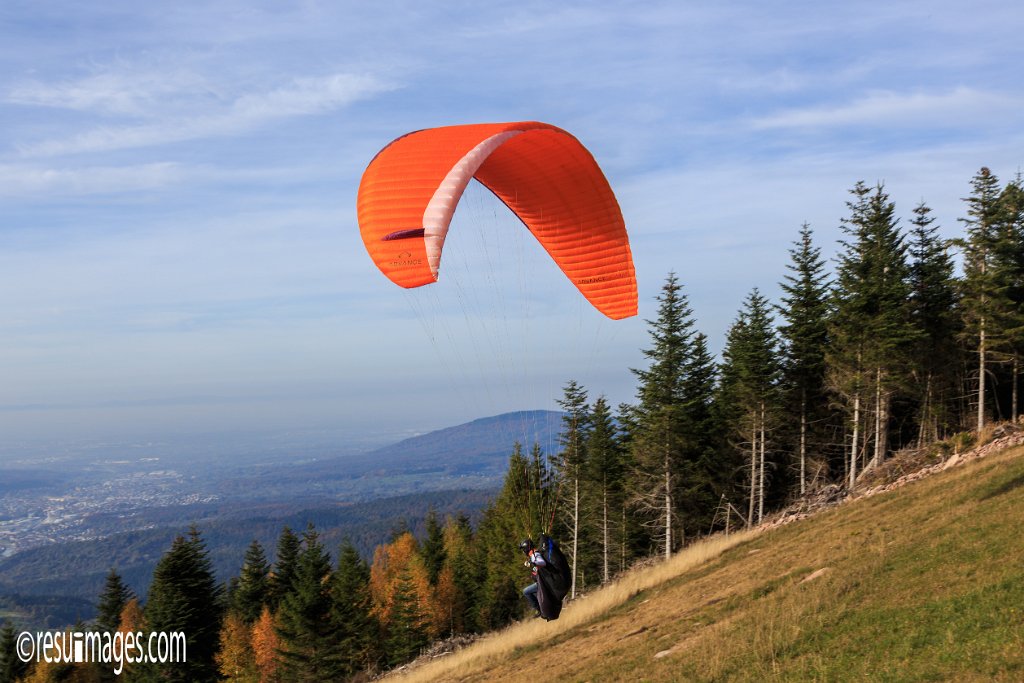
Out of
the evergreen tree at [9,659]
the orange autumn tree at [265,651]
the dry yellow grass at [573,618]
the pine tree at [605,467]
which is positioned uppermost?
the pine tree at [605,467]

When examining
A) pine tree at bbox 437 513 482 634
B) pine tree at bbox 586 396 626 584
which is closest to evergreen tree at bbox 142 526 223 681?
pine tree at bbox 437 513 482 634

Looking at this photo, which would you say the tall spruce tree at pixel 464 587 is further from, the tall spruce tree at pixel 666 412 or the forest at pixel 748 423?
the tall spruce tree at pixel 666 412

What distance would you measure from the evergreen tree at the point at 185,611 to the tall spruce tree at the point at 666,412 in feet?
79.8

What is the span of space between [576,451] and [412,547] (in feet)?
104

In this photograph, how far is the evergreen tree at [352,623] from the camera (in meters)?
35.7

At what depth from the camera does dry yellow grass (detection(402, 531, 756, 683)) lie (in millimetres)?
23422

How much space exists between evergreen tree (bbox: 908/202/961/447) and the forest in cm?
10

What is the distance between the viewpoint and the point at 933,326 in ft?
111

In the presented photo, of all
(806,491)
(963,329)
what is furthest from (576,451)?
(963,329)

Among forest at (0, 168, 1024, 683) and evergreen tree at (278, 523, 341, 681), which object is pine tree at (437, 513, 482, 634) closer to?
forest at (0, 168, 1024, 683)

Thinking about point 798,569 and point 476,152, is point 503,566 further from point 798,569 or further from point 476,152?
point 476,152

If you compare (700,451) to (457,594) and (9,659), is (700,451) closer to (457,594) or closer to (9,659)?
(457,594)

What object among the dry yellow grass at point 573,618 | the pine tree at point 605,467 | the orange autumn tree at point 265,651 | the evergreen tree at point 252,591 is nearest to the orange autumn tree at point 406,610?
the orange autumn tree at point 265,651

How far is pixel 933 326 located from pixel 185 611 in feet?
131
